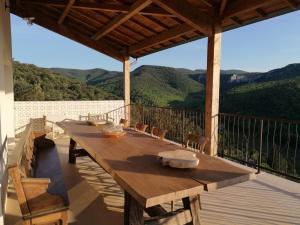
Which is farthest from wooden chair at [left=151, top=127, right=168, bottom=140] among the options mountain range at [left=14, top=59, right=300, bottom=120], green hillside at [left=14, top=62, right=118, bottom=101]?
green hillside at [left=14, top=62, right=118, bottom=101]

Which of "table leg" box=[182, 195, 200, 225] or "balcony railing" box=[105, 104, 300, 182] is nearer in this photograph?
"table leg" box=[182, 195, 200, 225]

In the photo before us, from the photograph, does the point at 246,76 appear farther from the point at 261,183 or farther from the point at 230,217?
the point at 230,217

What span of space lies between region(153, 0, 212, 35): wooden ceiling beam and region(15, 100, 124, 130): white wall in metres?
4.75

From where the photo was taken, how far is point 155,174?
5.69ft

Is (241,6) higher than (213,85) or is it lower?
higher

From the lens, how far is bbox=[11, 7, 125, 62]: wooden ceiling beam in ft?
23.1

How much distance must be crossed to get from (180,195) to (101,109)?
740cm

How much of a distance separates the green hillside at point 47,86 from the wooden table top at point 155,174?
1168 cm

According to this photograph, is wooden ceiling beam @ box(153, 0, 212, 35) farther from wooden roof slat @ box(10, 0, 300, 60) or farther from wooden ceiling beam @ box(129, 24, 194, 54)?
wooden ceiling beam @ box(129, 24, 194, 54)

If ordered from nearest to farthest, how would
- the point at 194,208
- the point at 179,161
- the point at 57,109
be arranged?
the point at 179,161 → the point at 194,208 → the point at 57,109

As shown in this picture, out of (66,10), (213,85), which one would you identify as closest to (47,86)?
(66,10)

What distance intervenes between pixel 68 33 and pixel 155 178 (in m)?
6.97

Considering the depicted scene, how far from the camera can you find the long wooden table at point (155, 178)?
4.90ft

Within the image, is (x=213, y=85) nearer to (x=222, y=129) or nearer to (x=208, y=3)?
(x=208, y=3)
